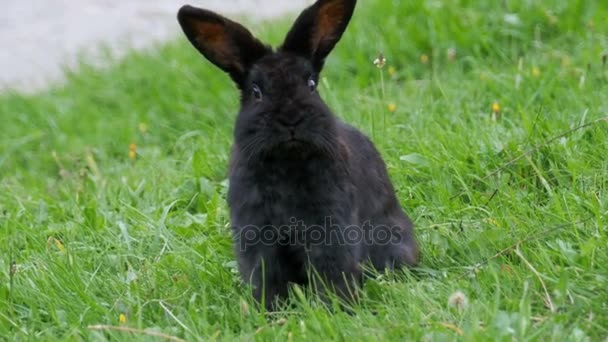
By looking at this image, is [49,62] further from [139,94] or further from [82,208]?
[82,208]

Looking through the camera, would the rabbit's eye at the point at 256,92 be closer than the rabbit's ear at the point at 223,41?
Yes

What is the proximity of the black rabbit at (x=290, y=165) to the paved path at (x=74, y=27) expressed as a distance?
3913 millimetres

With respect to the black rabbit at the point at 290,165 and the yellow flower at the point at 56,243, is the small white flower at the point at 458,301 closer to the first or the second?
the black rabbit at the point at 290,165

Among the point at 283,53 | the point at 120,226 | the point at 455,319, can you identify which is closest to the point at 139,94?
the point at 120,226

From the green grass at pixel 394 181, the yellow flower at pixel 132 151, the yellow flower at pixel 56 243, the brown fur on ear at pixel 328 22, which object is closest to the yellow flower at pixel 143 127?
the green grass at pixel 394 181

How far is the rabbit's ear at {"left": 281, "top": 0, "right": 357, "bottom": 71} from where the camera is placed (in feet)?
12.8

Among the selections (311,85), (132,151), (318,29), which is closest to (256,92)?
(311,85)

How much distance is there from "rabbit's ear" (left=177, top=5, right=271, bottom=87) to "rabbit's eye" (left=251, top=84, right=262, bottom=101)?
130 mm

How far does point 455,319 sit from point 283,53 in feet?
3.66

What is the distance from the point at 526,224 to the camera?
13.0 feet

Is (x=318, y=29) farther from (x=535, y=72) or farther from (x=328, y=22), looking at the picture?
(x=535, y=72)

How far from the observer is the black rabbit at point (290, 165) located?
3.66 meters

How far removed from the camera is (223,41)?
3.92 meters

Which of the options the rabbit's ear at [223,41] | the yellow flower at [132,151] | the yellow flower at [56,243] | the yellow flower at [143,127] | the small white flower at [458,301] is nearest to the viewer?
the small white flower at [458,301]
